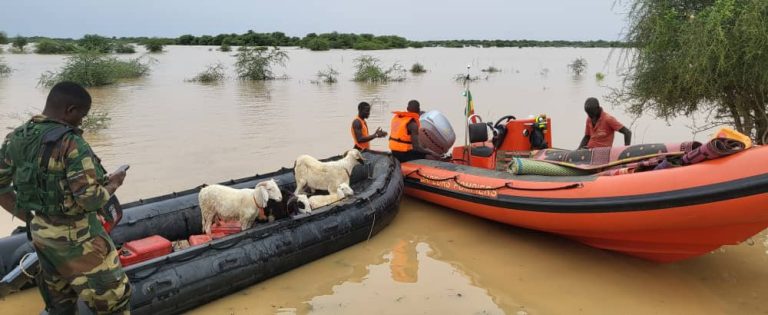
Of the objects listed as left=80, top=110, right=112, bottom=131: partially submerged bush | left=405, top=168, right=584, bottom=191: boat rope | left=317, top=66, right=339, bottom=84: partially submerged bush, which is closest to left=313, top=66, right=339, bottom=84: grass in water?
left=317, top=66, right=339, bottom=84: partially submerged bush

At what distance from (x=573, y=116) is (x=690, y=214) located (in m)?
11.1

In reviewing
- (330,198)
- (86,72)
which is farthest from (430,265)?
(86,72)

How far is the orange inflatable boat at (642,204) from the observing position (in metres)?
3.66

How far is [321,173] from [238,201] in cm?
119

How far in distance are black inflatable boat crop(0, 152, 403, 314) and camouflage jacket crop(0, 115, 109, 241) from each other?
1.01 metres

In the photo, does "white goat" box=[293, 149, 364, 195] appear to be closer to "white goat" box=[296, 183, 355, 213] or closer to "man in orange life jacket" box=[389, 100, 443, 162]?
"white goat" box=[296, 183, 355, 213]

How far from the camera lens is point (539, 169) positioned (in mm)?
5340

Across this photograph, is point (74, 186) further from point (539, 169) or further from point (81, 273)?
point (539, 169)

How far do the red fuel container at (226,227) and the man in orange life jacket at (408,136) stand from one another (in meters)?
2.71

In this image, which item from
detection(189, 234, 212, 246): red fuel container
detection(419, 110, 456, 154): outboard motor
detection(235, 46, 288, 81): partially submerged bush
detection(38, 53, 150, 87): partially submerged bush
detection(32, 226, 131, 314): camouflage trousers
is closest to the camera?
detection(32, 226, 131, 314): camouflage trousers

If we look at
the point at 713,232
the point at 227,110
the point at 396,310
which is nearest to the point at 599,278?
the point at 713,232

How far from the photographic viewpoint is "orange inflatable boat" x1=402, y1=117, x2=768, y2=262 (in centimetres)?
366

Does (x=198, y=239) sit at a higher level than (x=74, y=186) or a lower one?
lower

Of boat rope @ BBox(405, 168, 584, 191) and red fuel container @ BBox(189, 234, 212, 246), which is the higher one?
boat rope @ BBox(405, 168, 584, 191)
